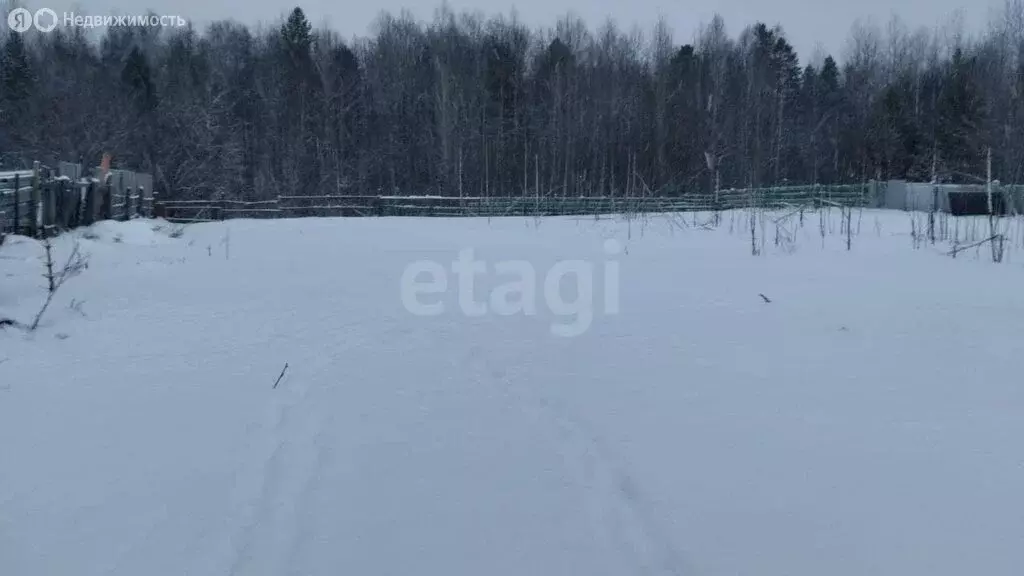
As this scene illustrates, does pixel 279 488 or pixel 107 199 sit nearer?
pixel 279 488

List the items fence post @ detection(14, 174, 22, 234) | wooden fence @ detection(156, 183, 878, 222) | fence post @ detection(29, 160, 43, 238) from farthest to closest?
wooden fence @ detection(156, 183, 878, 222) < fence post @ detection(29, 160, 43, 238) < fence post @ detection(14, 174, 22, 234)

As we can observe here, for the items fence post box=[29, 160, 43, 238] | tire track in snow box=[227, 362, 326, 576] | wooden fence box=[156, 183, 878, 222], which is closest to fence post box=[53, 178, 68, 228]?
fence post box=[29, 160, 43, 238]

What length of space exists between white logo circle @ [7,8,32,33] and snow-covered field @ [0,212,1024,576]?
3783 cm

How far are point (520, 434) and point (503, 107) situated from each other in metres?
39.9

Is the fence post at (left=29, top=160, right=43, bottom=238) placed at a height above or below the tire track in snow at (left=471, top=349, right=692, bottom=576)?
above

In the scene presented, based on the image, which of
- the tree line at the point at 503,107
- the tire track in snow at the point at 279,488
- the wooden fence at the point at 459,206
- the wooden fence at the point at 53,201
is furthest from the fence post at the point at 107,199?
the tree line at the point at 503,107

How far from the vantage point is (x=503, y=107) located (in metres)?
41.8

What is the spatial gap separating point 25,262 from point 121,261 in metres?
1.11

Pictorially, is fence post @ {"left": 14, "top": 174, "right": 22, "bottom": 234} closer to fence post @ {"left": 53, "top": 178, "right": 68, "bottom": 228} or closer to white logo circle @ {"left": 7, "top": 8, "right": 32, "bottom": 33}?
fence post @ {"left": 53, "top": 178, "right": 68, "bottom": 228}

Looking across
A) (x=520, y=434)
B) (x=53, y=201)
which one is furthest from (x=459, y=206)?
(x=520, y=434)

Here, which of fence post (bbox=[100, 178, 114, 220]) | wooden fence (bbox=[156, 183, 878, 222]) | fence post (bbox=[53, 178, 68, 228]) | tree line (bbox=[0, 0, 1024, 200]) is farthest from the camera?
tree line (bbox=[0, 0, 1024, 200])

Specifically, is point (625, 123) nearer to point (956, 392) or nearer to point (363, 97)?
point (363, 97)

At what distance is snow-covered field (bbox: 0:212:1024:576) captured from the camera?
7.72 feet

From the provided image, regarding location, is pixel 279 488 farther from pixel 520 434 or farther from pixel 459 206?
pixel 459 206
